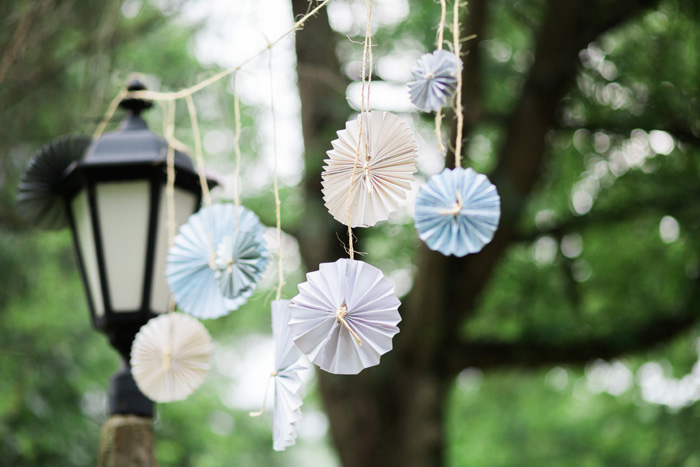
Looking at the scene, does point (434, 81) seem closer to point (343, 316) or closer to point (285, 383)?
point (343, 316)

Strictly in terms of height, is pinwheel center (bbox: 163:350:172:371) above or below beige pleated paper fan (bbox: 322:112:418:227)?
below

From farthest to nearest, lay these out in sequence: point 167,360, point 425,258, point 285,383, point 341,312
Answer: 1. point 425,258
2. point 167,360
3. point 285,383
4. point 341,312

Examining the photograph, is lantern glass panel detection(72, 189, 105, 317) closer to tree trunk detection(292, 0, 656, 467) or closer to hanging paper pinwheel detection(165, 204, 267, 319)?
hanging paper pinwheel detection(165, 204, 267, 319)

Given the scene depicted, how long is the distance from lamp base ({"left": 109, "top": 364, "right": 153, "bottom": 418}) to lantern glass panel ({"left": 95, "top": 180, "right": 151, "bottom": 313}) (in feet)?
0.58

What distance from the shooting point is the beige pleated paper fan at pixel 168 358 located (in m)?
1.51

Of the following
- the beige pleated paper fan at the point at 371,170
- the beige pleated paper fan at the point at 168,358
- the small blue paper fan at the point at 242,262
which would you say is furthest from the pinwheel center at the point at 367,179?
the beige pleated paper fan at the point at 168,358

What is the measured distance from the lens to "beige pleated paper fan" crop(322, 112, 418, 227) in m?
1.07

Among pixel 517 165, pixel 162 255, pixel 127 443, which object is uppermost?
pixel 517 165

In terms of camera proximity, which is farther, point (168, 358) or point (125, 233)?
point (125, 233)

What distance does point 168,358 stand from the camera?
1.50m

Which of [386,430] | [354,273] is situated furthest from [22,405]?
[354,273]

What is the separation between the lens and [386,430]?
13.3ft

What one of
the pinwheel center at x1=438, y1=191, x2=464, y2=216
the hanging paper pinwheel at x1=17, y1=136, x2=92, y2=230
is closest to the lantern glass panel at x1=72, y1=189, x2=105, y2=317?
the hanging paper pinwheel at x1=17, y1=136, x2=92, y2=230

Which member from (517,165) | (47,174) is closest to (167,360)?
(47,174)
